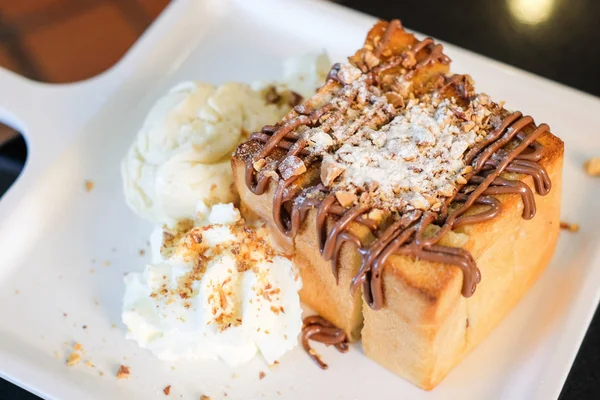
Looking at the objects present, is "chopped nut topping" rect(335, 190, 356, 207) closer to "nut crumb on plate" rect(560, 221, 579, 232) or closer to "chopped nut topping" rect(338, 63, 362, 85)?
"chopped nut topping" rect(338, 63, 362, 85)

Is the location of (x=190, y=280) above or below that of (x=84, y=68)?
below

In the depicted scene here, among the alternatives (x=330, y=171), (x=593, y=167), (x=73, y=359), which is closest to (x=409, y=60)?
(x=330, y=171)

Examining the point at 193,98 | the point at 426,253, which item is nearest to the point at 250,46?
the point at 193,98

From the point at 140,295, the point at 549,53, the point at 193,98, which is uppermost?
the point at 549,53

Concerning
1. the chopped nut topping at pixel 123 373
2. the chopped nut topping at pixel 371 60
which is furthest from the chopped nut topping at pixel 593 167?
the chopped nut topping at pixel 123 373

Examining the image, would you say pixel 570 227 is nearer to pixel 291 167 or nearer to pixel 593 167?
pixel 593 167

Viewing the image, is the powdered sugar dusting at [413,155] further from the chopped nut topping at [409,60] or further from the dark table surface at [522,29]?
the dark table surface at [522,29]

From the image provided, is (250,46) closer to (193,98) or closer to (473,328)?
(193,98)
